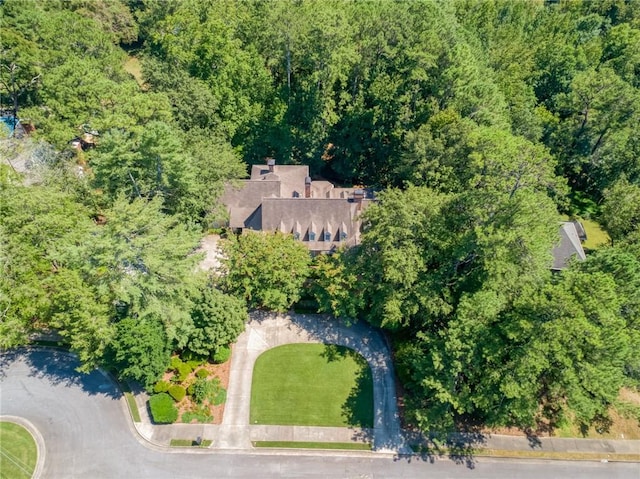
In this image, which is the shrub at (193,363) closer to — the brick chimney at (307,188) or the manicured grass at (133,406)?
the manicured grass at (133,406)

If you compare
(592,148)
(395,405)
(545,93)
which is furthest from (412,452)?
(545,93)

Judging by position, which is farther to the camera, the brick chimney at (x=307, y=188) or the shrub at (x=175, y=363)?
the brick chimney at (x=307, y=188)

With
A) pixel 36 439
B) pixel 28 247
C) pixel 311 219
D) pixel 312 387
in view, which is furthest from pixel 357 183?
pixel 36 439

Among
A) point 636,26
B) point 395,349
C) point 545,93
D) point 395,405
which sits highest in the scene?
point 636,26

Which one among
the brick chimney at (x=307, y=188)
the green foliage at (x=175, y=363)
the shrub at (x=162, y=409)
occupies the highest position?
the brick chimney at (x=307, y=188)

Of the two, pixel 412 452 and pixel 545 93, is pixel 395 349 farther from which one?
pixel 545 93

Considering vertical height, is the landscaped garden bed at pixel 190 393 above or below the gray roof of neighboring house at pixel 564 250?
below

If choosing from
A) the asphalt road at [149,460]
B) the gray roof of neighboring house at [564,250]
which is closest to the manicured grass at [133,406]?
the asphalt road at [149,460]

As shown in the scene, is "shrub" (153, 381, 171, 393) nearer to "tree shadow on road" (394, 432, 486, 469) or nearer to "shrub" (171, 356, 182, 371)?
"shrub" (171, 356, 182, 371)
